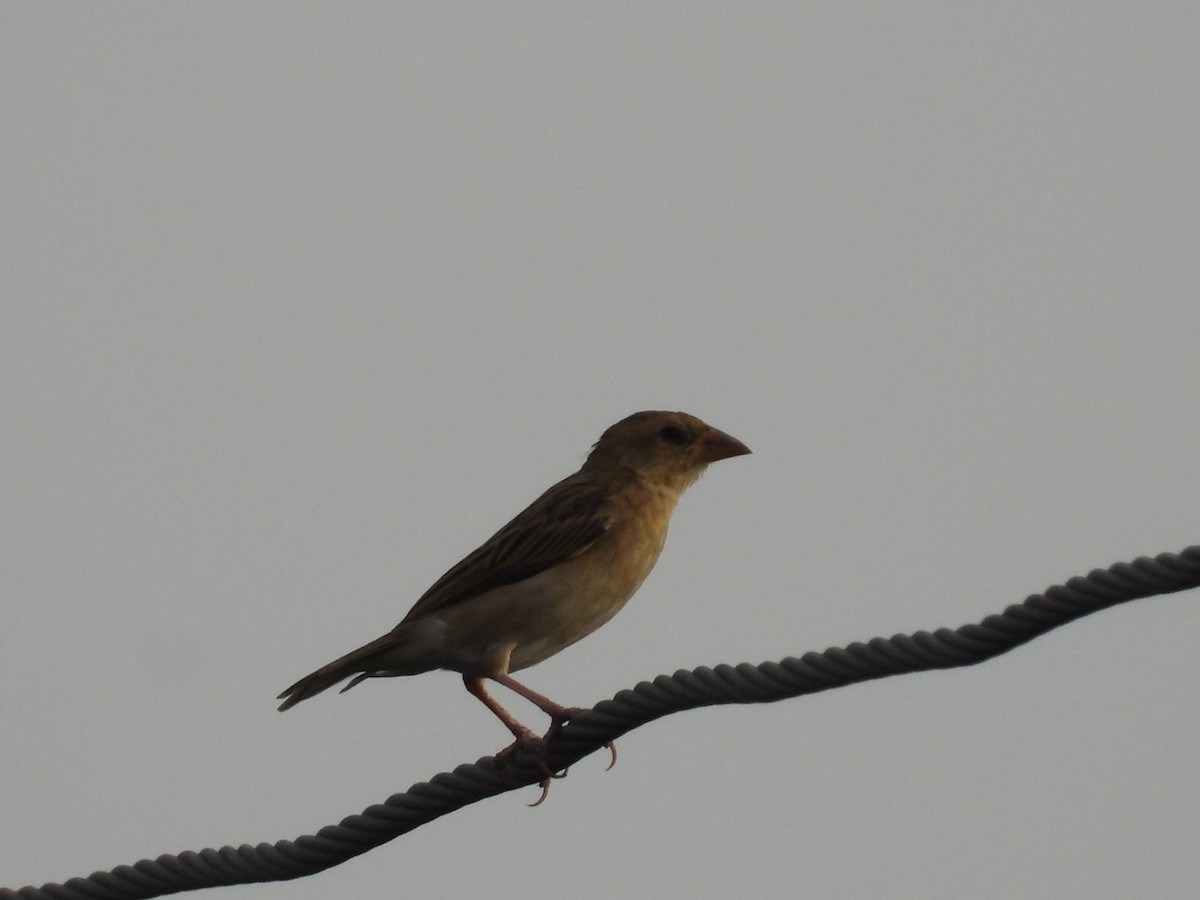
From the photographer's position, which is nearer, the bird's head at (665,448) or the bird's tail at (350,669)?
the bird's tail at (350,669)

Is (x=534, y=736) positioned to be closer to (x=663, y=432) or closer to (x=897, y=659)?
(x=897, y=659)

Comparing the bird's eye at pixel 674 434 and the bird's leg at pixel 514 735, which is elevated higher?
the bird's eye at pixel 674 434

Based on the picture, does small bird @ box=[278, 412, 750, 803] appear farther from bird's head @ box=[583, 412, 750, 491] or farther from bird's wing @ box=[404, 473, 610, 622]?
bird's head @ box=[583, 412, 750, 491]

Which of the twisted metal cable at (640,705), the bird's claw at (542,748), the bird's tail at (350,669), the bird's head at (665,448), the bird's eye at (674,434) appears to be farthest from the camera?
the bird's eye at (674,434)

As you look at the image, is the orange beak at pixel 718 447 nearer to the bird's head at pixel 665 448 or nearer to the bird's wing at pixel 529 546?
the bird's head at pixel 665 448

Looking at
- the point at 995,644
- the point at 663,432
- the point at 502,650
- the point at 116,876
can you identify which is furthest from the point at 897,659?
the point at 663,432

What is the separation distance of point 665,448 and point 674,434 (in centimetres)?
10

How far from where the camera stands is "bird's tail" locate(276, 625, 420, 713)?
256 inches

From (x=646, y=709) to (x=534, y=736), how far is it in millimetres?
1212

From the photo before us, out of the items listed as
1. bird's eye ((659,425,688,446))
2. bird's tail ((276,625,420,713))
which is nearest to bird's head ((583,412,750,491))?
bird's eye ((659,425,688,446))

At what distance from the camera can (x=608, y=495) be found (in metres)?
7.37

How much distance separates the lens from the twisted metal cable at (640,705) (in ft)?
12.1

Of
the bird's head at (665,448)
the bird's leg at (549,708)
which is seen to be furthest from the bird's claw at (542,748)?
the bird's head at (665,448)

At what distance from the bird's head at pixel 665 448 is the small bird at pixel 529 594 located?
21 centimetres
